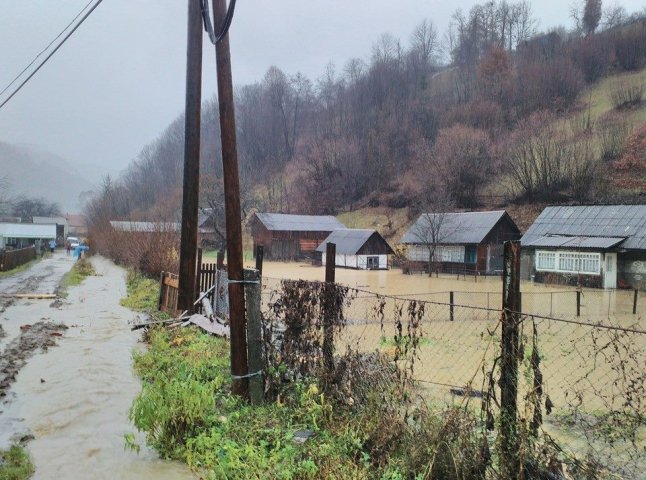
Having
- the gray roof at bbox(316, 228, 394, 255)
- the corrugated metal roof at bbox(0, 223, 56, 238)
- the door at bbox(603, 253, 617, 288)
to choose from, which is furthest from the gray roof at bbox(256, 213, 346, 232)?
the corrugated metal roof at bbox(0, 223, 56, 238)

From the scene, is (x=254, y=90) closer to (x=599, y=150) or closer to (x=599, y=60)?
(x=599, y=60)

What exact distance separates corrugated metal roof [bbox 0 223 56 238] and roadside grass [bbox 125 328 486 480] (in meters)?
72.5

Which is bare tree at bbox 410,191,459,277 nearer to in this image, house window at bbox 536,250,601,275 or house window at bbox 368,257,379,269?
house window at bbox 368,257,379,269

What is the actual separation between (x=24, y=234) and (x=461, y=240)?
59298 millimetres

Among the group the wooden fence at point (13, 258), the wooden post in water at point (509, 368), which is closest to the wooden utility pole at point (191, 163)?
the wooden post in water at point (509, 368)

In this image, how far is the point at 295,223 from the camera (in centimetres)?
6003

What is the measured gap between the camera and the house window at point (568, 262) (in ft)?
110

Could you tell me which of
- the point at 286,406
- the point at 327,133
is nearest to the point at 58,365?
the point at 286,406

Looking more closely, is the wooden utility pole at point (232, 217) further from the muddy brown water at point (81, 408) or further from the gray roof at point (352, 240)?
the gray roof at point (352, 240)

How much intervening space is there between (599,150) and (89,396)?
68.6m

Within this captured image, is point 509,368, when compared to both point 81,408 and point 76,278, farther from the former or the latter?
point 76,278

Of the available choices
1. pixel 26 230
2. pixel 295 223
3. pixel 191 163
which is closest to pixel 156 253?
pixel 191 163

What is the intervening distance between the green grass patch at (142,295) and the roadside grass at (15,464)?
1100 centimetres

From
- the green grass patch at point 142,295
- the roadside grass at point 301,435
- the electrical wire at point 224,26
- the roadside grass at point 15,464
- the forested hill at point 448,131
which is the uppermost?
the forested hill at point 448,131
